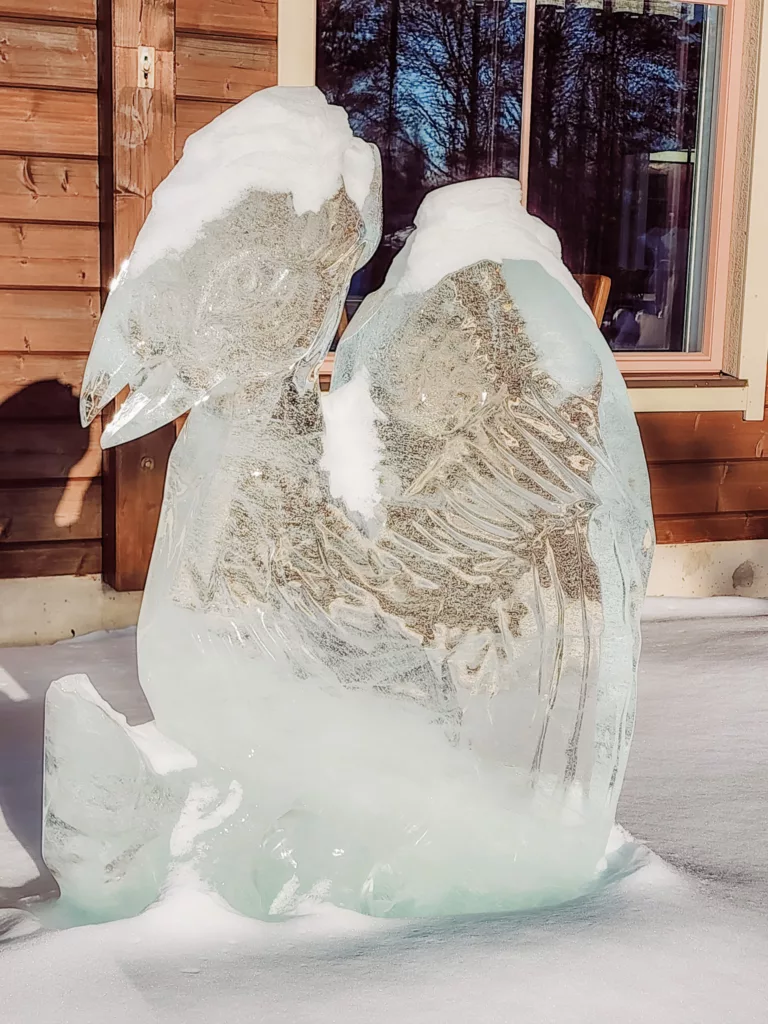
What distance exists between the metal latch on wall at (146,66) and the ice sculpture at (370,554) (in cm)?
168

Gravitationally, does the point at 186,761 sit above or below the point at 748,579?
above

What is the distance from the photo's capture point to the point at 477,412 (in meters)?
1.78

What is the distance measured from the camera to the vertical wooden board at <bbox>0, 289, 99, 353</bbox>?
11.0 feet

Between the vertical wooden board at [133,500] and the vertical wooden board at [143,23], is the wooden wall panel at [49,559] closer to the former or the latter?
the vertical wooden board at [133,500]

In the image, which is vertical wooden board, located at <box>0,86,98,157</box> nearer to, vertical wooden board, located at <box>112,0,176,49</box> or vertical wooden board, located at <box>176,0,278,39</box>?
vertical wooden board, located at <box>112,0,176,49</box>

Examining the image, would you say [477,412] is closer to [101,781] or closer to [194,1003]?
[101,781]

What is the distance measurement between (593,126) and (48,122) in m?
1.89

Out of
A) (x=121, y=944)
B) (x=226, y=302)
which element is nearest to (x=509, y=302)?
(x=226, y=302)

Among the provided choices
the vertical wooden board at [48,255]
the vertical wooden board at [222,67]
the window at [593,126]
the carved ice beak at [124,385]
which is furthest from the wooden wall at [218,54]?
the carved ice beak at [124,385]

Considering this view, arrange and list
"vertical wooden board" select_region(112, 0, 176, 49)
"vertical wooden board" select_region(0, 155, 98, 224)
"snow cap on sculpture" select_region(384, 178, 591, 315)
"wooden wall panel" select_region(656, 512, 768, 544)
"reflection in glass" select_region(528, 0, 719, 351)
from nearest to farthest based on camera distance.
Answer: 1. "snow cap on sculpture" select_region(384, 178, 591, 315)
2. "vertical wooden board" select_region(112, 0, 176, 49)
3. "vertical wooden board" select_region(0, 155, 98, 224)
4. "reflection in glass" select_region(528, 0, 719, 351)
5. "wooden wall panel" select_region(656, 512, 768, 544)

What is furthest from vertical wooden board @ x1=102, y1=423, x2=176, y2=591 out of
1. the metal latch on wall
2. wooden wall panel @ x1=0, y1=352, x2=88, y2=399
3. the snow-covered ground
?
the snow-covered ground

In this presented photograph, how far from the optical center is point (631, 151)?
4.16m

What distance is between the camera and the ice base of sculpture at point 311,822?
1635 millimetres

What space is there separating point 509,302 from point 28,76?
2.12 m
